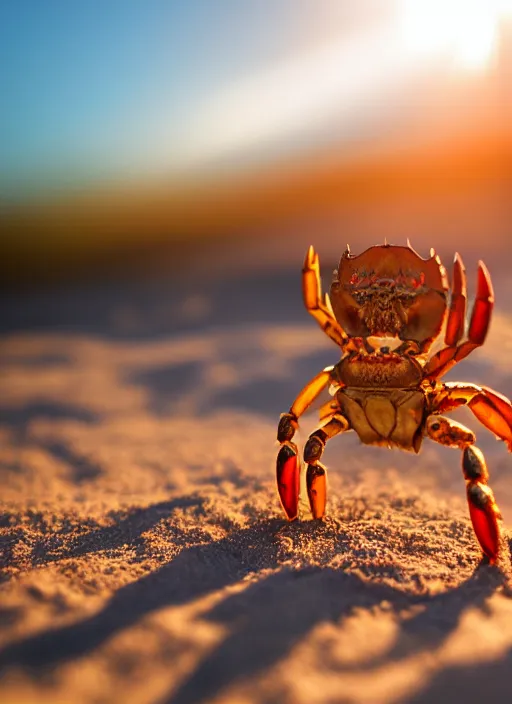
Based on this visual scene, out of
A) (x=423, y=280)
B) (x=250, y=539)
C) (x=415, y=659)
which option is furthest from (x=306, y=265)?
(x=415, y=659)

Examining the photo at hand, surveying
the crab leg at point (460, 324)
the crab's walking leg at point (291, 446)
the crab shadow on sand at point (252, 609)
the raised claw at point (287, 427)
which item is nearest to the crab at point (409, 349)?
the crab leg at point (460, 324)

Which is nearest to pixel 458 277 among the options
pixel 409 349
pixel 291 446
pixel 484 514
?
Result: pixel 409 349

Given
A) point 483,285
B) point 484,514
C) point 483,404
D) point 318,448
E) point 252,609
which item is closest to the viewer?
point 252,609

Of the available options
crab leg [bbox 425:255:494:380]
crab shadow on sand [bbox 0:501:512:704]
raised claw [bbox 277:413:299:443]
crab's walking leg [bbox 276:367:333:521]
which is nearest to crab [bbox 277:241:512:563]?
crab leg [bbox 425:255:494:380]

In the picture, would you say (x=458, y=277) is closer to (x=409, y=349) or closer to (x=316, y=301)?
(x=409, y=349)

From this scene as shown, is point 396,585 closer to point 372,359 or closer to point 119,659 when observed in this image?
point 372,359

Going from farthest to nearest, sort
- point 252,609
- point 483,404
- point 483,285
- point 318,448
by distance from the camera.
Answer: point 318,448 < point 483,404 < point 483,285 < point 252,609

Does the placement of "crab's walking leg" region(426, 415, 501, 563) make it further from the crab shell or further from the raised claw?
the raised claw
